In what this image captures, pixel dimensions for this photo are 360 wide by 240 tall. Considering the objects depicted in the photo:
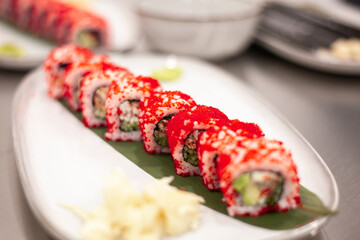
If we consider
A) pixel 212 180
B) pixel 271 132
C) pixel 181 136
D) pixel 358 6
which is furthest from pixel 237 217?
pixel 358 6

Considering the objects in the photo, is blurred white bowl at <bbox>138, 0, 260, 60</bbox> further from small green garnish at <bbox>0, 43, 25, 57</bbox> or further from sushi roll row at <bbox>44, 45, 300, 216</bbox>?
small green garnish at <bbox>0, 43, 25, 57</bbox>

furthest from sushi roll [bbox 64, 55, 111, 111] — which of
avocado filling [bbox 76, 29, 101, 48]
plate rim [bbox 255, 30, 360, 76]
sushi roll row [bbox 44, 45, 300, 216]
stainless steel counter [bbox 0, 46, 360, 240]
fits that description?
plate rim [bbox 255, 30, 360, 76]

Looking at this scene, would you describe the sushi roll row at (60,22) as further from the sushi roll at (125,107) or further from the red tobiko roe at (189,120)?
the red tobiko roe at (189,120)

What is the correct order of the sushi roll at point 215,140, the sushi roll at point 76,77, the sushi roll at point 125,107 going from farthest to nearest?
the sushi roll at point 76,77 < the sushi roll at point 125,107 < the sushi roll at point 215,140

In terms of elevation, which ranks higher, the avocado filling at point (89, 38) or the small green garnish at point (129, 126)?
the small green garnish at point (129, 126)

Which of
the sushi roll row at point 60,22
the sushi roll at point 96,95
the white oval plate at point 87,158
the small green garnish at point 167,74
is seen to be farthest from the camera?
the sushi roll row at point 60,22

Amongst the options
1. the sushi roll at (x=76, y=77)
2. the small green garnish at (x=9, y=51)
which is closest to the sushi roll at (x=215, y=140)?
the sushi roll at (x=76, y=77)

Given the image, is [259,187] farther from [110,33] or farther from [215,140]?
[110,33]
